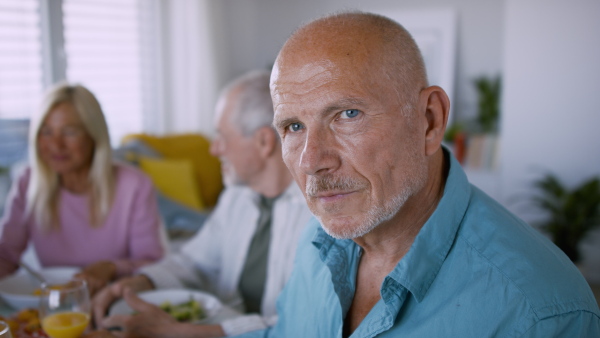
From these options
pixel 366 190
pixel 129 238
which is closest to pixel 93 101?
pixel 129 238

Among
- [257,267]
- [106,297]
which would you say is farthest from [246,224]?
[106,297]

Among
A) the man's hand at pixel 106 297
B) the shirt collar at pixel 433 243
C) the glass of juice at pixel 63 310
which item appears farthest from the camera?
the man's hand at pixel 106 297

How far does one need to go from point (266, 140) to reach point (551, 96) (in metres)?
3.13

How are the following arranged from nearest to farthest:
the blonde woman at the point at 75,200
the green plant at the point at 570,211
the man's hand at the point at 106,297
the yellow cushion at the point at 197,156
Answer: the man's hand at the point at 106,297 → the blonde woman at the point at 75,200 → the green plant at the point at 570,211 → the yellow cushion at the point at 197,156

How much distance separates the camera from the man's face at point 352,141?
87cm

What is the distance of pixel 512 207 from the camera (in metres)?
4.30

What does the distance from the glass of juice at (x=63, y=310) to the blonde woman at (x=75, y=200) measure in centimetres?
68

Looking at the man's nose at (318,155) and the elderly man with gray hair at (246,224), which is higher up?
the man's nose at (318,155)

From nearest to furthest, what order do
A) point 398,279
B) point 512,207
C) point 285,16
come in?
point 398,279
point 512,207
point 285,16

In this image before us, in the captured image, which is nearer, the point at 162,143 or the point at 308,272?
the point at 308,272

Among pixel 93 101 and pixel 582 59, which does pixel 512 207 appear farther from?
pixel 93 101

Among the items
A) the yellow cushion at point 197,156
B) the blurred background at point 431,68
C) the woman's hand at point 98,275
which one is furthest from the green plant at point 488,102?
the woman's hand at point 98,275

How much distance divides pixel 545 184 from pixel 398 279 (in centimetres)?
348

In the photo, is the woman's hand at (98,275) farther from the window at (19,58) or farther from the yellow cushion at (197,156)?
the yellow cushion at (197,156)
